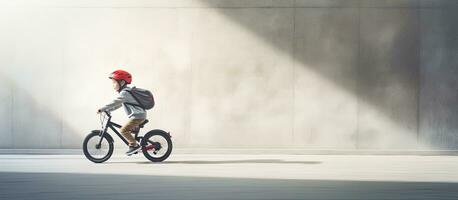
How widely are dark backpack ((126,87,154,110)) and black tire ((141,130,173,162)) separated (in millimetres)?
551

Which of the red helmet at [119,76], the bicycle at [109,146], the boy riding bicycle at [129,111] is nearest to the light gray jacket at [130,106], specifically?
the boy riding bicycle at [129,111]

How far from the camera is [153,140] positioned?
55.5 ft

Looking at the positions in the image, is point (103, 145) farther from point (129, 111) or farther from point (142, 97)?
point (142, 97)

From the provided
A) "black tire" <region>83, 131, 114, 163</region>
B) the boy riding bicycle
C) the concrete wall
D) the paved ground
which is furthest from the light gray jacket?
the concrete wall

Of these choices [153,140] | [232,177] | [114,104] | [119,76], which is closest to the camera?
[232,177]

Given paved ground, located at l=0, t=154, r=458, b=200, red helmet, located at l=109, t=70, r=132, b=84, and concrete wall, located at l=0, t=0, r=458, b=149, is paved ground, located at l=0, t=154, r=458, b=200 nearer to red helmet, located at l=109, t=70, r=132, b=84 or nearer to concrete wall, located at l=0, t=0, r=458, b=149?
concrete wall, located at l=0, t=0, r=458, b=149

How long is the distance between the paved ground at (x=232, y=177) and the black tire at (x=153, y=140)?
0.19 metres

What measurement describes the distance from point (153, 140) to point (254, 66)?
3536 mm

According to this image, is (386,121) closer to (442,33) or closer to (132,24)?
(442,33)

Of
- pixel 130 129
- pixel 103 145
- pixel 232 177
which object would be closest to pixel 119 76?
pixel 130 129

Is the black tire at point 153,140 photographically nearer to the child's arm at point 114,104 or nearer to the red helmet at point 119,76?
the child's arm at point 114,104

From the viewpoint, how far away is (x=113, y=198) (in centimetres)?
1077

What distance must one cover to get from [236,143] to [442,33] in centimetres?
490

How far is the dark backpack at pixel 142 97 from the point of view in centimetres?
1695
